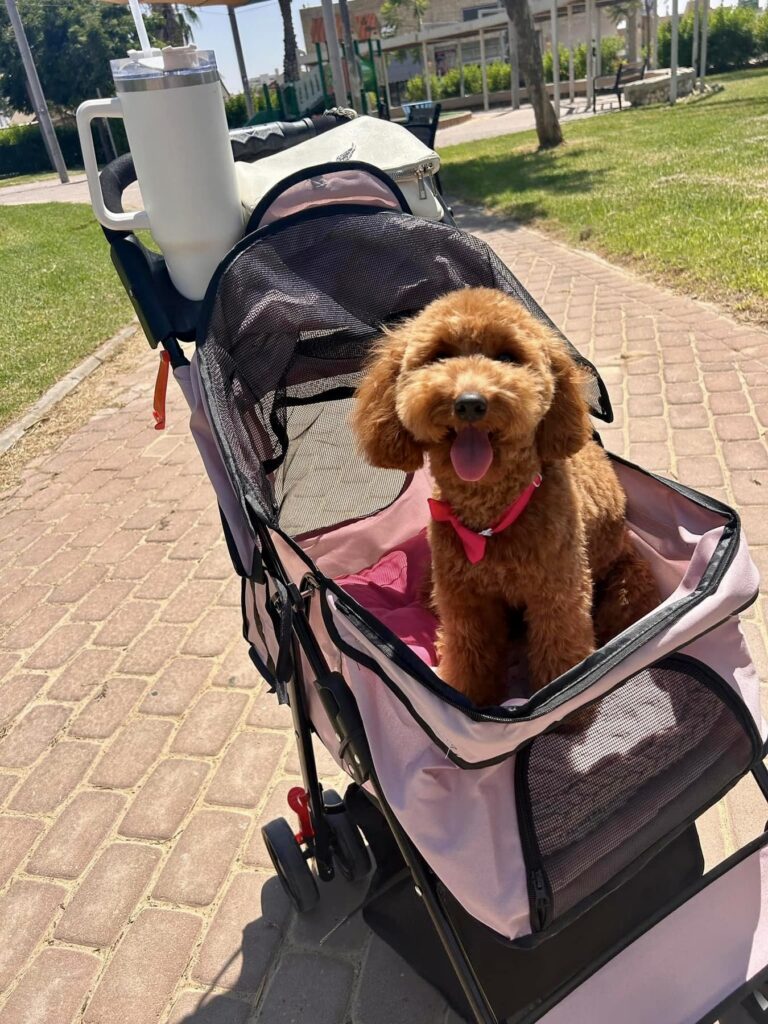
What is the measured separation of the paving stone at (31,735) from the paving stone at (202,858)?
789 mm

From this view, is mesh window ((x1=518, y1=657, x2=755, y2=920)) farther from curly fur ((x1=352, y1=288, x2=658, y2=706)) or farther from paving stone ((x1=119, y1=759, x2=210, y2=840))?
paving stone ((x1=119, y1=759, x2=210, y2=840))

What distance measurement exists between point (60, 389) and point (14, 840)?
467 cm

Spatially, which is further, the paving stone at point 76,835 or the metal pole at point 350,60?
the metal pole at point 350,60

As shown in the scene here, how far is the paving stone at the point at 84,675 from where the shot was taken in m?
3.20

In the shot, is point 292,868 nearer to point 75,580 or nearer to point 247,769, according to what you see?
point 247,769

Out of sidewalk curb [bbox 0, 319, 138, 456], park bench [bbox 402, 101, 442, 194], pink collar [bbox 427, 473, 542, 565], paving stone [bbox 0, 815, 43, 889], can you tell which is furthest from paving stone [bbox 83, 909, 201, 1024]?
sidewalk curb [bbox 0, 319, 138, 456]

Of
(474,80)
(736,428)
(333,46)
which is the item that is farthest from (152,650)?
(474,80)

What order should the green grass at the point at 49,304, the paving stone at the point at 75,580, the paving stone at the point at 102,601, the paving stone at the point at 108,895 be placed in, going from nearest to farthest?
the paving stone at the point at 108,895
the paving stone at the point at 102,601
the paving stone at the point at 75,580
the green grass at the point at 49,304

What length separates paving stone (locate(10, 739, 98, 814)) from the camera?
270 cm

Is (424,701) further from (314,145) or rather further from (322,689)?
(314,145)

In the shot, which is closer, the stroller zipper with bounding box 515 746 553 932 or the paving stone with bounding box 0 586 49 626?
the stroller zipper with bounding box 515 746 553 932

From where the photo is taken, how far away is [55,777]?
9.16 feet

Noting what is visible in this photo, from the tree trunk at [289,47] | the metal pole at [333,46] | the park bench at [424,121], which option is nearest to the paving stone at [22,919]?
the park bench at [424,121]

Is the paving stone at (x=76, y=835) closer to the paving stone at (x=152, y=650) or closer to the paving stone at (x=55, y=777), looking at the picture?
the paving stone at (x=55, y=777)
